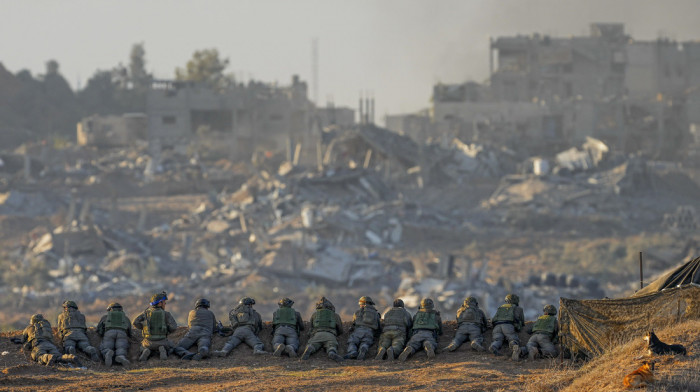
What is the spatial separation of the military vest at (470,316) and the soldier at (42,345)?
5191mm

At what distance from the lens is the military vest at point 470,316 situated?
1628 centimetres

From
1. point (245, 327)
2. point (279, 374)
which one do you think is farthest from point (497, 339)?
point (245, 327)

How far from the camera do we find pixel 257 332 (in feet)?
54.9

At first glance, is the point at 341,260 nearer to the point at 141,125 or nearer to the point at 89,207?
the point at 89,207

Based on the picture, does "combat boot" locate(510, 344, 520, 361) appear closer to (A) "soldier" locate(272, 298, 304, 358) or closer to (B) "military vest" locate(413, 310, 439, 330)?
(B) "military vest" locate(413, 310, 439, 330)

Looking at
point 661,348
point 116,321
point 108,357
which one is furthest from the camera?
point 116,321

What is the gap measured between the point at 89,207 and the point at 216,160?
47.8 feet

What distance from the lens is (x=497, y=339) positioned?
15.9 metres

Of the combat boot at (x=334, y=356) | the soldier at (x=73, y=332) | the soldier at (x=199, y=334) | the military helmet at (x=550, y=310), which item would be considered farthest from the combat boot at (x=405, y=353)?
the soldier at (x=73, y=332)

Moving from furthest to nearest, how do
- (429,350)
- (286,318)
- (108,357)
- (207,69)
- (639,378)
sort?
(207,69)
(286,318)
(108,357)
(429,350)
(639,378)

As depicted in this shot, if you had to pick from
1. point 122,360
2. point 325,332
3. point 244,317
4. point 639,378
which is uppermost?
point 244,317

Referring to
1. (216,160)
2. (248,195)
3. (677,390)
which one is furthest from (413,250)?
(677,390)

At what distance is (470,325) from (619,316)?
2297 millimetres

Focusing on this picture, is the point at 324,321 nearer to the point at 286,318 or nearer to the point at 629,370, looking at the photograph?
the point at 286,318
